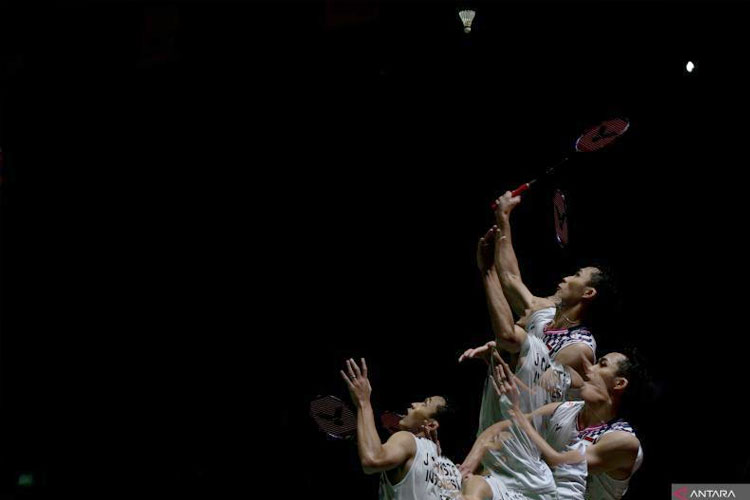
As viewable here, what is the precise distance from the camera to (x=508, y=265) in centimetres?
643

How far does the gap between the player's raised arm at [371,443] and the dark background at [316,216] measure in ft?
7.89

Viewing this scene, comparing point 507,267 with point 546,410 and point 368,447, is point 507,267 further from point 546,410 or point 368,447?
point 368,447

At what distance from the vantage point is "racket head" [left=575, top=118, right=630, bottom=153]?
21.0 feet

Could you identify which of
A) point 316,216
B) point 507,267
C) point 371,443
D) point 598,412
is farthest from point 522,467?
point 316,216

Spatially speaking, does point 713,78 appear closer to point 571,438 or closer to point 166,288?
point 571,438

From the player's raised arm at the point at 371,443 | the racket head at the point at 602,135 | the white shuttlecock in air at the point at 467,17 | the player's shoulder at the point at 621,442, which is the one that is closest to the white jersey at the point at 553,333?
the player's shoulder at the point at 621,442

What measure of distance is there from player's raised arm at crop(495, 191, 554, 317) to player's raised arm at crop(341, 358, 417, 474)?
130 centimetres

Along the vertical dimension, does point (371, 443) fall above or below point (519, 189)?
below

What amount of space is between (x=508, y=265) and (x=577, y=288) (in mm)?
418

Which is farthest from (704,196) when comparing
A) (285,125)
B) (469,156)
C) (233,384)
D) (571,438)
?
(233,384)

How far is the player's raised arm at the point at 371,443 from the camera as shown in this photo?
5168 mm

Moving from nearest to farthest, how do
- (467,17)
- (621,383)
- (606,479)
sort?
1. (621,383)
2. (606,479)
3. (467,17)

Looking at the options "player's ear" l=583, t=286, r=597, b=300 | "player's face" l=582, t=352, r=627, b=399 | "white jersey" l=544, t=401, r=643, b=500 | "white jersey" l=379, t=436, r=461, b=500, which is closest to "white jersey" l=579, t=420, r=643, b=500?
"white jersey" l=544, t=401, r=643, b=500

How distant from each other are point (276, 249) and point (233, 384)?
3.88ft
